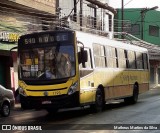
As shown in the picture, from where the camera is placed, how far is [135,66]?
2316 cm

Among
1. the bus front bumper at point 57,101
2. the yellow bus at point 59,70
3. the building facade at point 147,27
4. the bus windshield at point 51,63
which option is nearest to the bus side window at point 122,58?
the yellow bus at point 59,70

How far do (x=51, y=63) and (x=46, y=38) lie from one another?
956 mm

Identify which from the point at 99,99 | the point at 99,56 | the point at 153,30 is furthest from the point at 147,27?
the point at 99,99

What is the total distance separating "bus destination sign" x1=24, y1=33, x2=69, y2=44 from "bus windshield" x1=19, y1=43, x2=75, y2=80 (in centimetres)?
21

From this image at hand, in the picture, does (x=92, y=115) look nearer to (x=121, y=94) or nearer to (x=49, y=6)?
(x=121, y=94)

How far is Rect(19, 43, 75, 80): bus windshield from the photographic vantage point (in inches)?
604

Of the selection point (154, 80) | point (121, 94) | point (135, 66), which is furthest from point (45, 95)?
point (154, 80)

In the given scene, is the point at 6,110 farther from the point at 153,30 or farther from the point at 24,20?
the point at 153,30

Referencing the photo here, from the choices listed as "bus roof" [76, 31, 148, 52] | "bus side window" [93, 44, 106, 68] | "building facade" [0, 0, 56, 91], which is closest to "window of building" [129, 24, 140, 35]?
"building facade" [0, 0, 56, 91]

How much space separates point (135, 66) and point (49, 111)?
6.64 metres

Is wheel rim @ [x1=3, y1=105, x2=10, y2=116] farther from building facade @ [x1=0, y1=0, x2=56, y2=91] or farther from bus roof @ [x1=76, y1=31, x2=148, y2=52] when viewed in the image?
building facade @ [x1=0, y1=0, x2=56, y2=91]

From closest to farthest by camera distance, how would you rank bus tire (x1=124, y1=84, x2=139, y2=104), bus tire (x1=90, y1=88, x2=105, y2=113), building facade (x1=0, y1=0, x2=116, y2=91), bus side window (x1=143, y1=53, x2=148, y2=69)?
bus tire (x1=90, y1=88, x2=105, y2=113), bus tire (x1=124, y1=84, x2=139, y2=104), building facade (x1=0, y1=0, x2=116, y2=91), bus side window (x1=143, y1=53, x2=148, y2=69)

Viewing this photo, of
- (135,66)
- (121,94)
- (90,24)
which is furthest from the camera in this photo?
(90,24)

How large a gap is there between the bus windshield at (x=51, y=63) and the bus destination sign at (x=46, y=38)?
21cm
